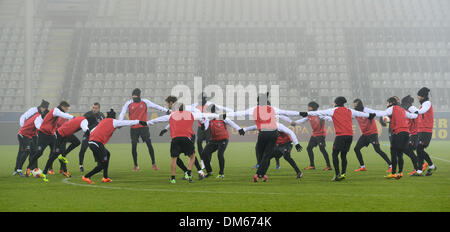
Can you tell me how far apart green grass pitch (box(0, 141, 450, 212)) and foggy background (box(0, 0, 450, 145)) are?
29693mm

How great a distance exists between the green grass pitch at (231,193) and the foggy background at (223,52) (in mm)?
29693

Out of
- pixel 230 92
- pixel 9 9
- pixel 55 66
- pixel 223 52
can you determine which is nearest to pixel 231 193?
pixel 230 92

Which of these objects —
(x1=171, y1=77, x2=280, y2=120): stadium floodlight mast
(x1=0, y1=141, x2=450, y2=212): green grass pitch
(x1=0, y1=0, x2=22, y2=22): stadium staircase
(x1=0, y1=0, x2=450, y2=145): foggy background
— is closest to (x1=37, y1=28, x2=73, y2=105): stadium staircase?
(x1=0, y1=0, x2=450, y2=145): foggy background

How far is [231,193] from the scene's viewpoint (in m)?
10.1

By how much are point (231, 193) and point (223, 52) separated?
124ft

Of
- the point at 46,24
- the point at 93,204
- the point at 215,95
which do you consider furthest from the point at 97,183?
the point at 46,24

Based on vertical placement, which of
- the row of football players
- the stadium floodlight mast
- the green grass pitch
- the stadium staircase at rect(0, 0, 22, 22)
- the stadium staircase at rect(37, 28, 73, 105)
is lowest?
the green grass pitch

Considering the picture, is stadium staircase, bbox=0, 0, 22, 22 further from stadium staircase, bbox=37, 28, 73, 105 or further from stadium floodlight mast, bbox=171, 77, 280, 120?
stadium floodlight mast, bbox=171, 77, 280, 120

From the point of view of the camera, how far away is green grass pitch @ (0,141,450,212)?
8484 millimetres

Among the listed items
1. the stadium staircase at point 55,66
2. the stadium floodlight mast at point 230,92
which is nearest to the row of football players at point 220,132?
the stadium floodlight mast at point 230,92

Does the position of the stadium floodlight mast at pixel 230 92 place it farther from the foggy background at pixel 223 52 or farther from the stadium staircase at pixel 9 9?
the stadium staircase at pixel 9 9

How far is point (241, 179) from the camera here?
12.9 metres

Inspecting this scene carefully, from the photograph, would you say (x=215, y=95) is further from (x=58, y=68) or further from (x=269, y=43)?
(x=58, y=68)
